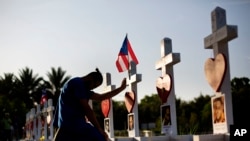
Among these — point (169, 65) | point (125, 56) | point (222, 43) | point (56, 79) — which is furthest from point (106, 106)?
point (56, 79)

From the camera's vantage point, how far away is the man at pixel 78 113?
11.7 feet

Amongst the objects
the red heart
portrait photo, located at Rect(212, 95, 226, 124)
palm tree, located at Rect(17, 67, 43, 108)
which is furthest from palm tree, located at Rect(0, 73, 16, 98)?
portrait photo, located at Rect(212, 95, 226, 124)

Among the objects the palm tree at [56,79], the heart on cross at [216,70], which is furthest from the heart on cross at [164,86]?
the palm tree at [56,79]

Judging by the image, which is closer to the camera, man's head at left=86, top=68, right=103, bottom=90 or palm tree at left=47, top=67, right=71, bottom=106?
man's head at left=86, top=68, right=103, bottom=90

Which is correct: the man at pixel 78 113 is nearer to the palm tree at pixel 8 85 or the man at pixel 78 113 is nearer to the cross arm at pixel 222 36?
the cross arm at pixel 222 36

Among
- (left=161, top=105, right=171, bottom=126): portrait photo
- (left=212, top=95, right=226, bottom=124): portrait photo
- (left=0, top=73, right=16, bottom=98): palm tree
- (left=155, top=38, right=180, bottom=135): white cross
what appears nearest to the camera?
(left=212, top=95, right=226, bottom=124): portrait photo

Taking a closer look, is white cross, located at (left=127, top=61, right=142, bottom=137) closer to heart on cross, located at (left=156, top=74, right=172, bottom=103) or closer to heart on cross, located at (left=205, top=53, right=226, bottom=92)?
heart on cross, located at (left=156, top=74, right=172, bottom=103)

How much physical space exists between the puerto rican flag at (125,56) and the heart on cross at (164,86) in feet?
6.00

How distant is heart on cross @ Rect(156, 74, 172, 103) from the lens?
775cm

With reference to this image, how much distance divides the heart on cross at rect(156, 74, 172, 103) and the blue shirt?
13.6 ft

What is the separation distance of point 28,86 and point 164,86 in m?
40.0

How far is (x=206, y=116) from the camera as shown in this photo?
45844mm

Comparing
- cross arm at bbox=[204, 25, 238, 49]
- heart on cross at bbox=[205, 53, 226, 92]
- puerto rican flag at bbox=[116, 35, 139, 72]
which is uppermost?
puerto rican flag at bbox=[116, 35, 139, 72]

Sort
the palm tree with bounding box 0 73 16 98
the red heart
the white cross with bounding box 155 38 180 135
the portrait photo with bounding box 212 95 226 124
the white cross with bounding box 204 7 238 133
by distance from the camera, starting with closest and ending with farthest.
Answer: the white cross with bounding box 204 7 238 133, the portrait photo with bounding box 212 95 226 124, the white cross with bounding box 155 38 180 135, the red heart, the palm tree with bounding box 0 73 16 98
